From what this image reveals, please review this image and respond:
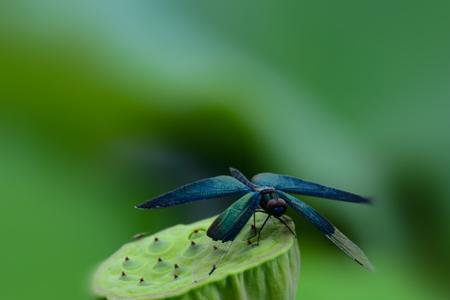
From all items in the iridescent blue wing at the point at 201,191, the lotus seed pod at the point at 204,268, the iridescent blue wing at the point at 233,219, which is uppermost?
the iridescent blue wing at the point at 201,191

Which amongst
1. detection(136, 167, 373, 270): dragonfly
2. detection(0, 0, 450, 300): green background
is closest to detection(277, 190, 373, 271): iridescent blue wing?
detection(136, 167, 373, 270): dragonfly

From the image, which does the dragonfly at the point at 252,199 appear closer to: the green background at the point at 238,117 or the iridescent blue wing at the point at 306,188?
the iridescent blue wing at the point at 306,188

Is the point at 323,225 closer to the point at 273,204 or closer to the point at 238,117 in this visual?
the point at 273,204

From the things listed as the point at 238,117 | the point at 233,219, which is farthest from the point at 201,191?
the point at 238,117

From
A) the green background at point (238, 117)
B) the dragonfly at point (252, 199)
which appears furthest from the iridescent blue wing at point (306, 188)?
the green background at point (238, 117)

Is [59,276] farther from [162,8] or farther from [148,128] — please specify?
[162,8]

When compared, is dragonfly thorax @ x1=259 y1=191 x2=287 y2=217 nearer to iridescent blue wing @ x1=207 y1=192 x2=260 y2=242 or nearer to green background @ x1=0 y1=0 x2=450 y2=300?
iridescent blue wing @ x1=207 y1=192 x2=260 y2=242
